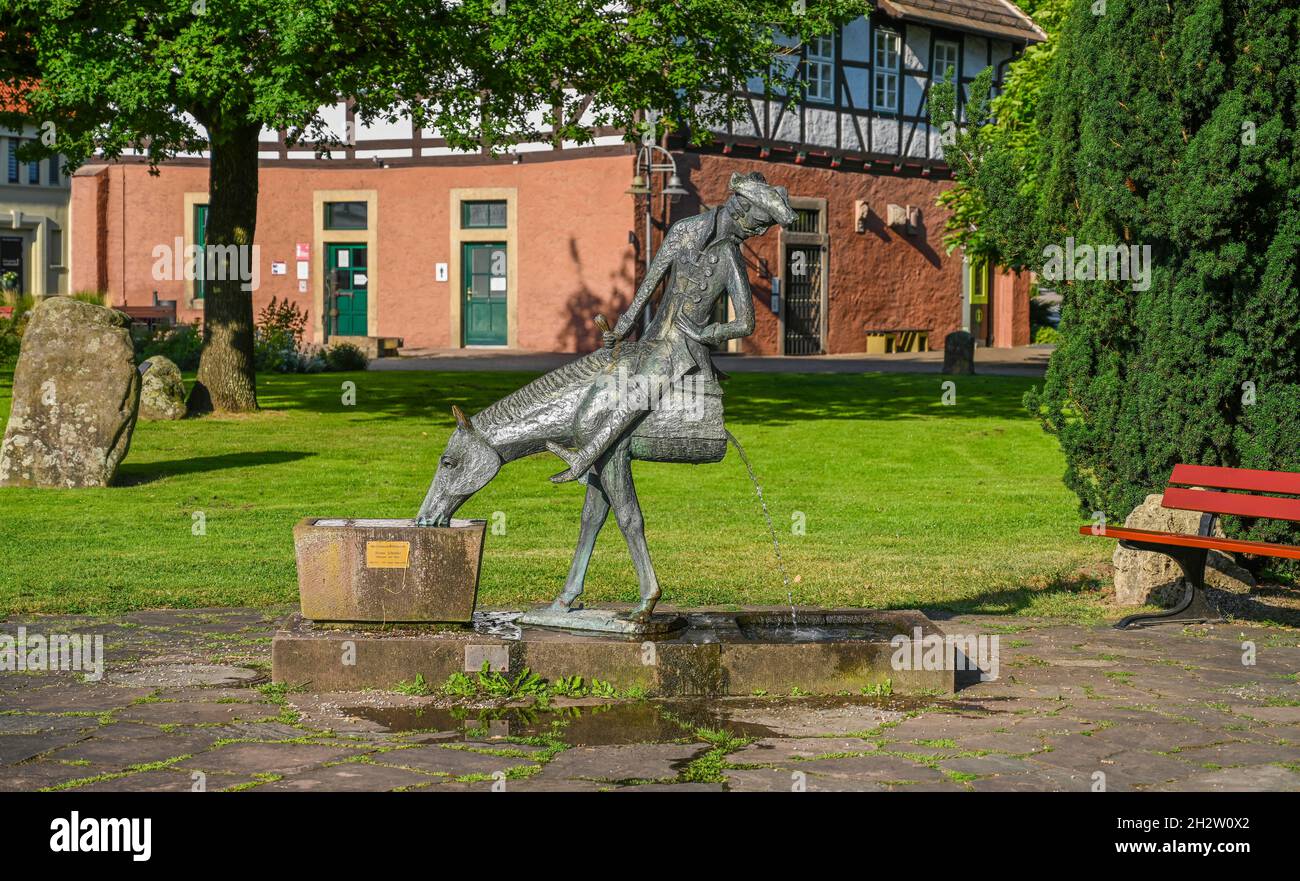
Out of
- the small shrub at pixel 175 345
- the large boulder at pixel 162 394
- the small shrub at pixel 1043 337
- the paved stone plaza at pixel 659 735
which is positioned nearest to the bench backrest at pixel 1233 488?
the paved stone plaza at pixel 659 735

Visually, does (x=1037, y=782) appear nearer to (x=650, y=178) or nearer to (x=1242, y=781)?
(x=1242, y=781)

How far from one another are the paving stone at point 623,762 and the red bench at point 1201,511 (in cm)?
365

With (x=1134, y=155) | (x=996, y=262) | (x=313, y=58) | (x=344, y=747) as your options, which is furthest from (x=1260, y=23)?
(x=996, y=262)

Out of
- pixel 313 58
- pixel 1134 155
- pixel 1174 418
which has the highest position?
pixel 313 58

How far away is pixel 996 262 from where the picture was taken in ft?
118

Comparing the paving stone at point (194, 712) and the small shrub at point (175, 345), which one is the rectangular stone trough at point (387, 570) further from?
the small shrub at point (175, 345)

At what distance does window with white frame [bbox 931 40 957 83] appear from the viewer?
37531 mm

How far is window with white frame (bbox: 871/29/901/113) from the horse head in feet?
97.7

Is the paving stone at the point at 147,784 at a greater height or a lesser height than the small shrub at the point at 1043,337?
lesser

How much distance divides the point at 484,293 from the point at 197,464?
18488 mm

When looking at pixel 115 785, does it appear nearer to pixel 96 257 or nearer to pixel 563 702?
pixel 563 702

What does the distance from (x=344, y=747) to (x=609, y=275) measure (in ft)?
87.2

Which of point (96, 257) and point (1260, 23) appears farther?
point (96, 257)

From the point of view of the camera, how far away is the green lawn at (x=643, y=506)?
10.2 meters
